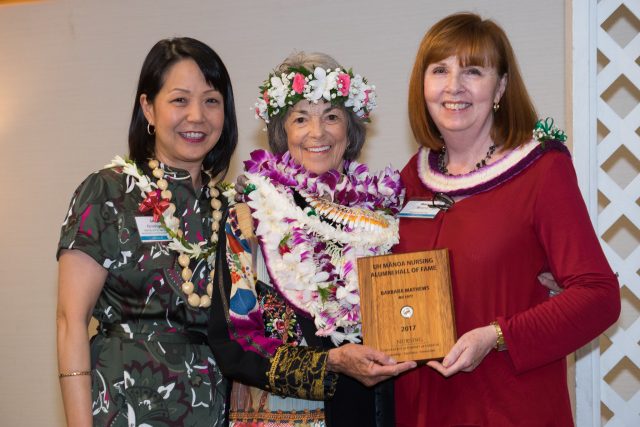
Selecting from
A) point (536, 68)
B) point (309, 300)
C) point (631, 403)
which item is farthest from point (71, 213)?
point (536, 68)

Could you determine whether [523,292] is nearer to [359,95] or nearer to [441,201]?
[441,201]

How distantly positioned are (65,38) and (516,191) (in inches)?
159

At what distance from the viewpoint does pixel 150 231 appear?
2.69 m

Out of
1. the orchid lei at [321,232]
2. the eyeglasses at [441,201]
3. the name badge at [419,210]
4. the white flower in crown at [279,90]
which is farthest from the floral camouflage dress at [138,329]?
the eyeglasses at [441,201]

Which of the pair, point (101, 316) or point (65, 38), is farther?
point (65, 38)

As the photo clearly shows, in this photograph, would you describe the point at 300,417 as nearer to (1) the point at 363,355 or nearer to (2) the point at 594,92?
(1) the point at 363,355

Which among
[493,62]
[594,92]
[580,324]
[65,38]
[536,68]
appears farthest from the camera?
[65,38]

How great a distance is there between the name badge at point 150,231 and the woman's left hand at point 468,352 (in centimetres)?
102

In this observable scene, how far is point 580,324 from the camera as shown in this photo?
7.35 ft

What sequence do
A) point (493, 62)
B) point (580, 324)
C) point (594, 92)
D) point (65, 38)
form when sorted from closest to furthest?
point (580, 324), point (493, 62), point (594, 92), point (65, 38)

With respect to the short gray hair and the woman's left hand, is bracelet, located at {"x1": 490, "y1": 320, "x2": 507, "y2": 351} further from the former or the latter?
the short gray hair

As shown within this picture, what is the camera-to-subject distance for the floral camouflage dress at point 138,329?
2586 millimetres

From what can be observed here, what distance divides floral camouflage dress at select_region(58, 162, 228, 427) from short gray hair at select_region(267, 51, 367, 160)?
49 cm

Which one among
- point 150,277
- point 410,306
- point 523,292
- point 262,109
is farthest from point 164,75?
point 523,292
